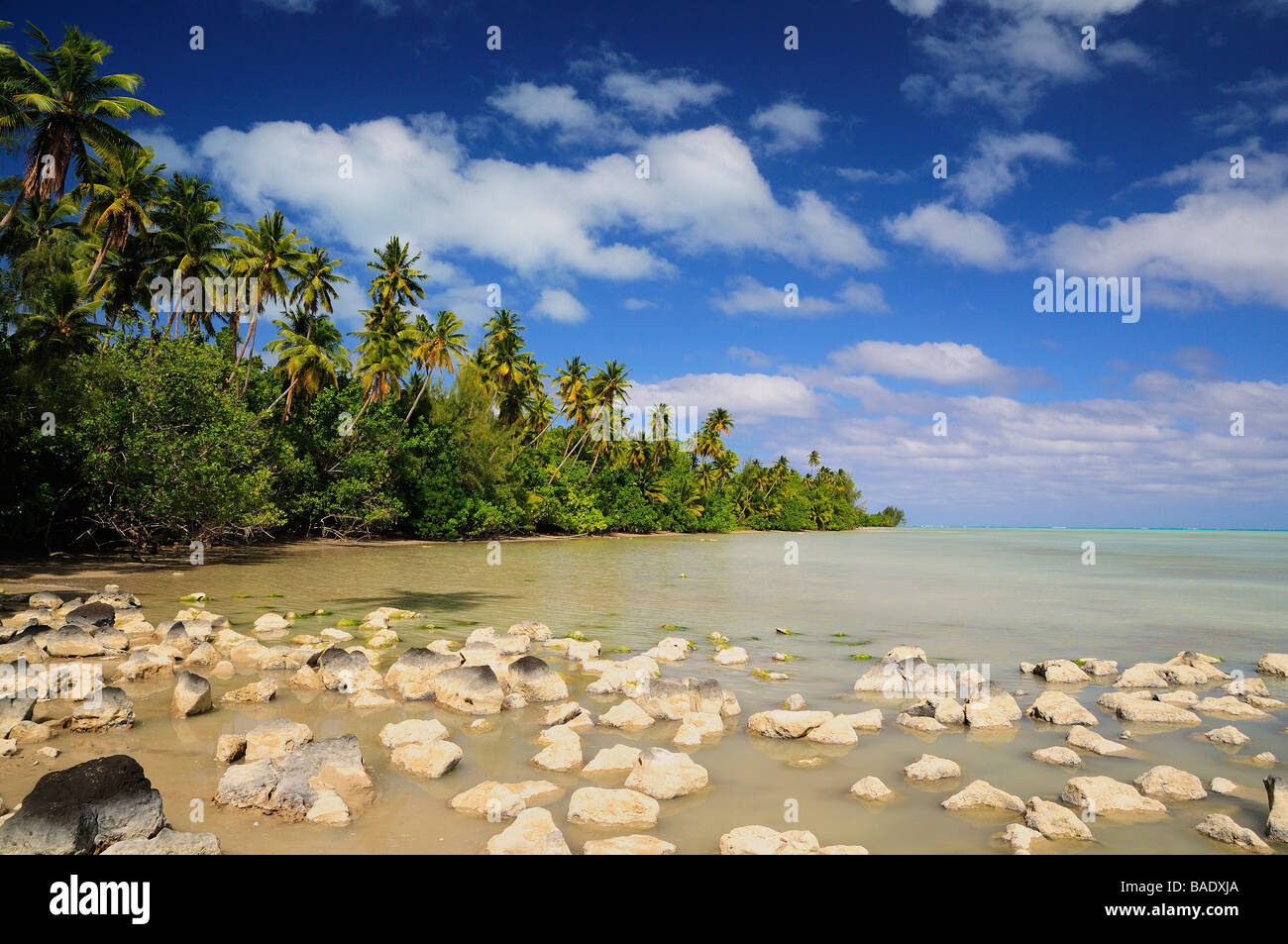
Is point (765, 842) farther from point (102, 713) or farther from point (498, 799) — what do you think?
point (102, 713)

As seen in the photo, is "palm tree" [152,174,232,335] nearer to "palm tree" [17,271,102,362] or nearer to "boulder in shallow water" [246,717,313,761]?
"palm tree" [17,271,102,362]

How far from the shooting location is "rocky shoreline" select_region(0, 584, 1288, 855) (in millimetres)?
4620

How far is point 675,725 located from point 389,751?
2.98 m

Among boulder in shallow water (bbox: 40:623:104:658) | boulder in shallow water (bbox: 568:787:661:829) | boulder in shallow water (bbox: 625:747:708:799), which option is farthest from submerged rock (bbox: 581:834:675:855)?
boulder in shallow water (bbox: 40:623:104:658)

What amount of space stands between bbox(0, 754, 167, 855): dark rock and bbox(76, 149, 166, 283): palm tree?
33029mm

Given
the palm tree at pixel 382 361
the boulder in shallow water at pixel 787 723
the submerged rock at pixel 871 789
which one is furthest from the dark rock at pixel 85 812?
the palm tree at pixel 382 361

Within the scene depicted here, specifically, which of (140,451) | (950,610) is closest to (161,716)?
(950,610)

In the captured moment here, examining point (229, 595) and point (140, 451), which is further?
point (140, 451)

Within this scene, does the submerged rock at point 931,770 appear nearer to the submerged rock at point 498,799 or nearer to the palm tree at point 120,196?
the submerged rock at point 498,799

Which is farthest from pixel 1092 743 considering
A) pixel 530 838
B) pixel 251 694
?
pixel 251 694

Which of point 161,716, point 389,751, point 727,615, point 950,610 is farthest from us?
point 950,610
